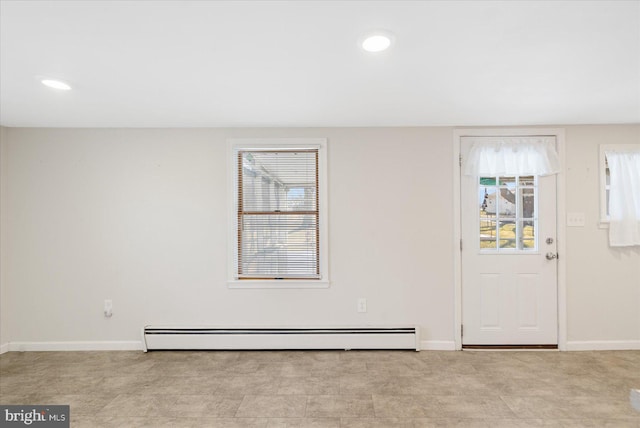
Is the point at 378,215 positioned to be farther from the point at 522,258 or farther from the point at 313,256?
the point at 522,258

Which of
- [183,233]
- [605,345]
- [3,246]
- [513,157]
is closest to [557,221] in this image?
[513,157]

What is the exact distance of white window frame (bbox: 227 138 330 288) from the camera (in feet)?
10.8

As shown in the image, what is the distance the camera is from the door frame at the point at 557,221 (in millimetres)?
3205

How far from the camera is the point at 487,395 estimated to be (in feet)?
7.97

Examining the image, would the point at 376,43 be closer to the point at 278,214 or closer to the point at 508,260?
the point at 278,214

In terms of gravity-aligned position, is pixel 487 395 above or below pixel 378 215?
below

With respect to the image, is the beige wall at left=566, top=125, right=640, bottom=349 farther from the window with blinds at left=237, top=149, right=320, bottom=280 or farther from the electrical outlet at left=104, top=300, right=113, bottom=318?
the electrical outlet at left=104, top=300, right=113, bottom=318

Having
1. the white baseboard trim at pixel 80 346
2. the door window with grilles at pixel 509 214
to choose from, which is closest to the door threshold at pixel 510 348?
the door window with grilles at pixel 509 214

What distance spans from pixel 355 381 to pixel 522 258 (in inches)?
82.3

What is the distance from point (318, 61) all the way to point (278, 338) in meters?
2.57

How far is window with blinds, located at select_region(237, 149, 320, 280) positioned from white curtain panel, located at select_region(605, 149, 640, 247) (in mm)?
2984

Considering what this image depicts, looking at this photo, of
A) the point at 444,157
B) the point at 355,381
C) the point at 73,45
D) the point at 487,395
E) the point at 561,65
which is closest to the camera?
the point at 73,45

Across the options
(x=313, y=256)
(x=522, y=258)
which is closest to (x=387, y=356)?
(x=313, y=256)

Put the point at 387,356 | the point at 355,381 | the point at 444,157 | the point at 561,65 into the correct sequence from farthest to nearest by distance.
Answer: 1. the point at 444,157
2. the point at 387,356
3. the point at 355,381
4. the point at 561,65
